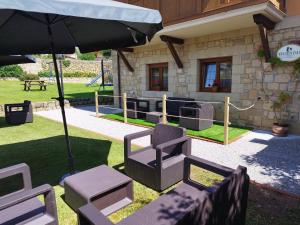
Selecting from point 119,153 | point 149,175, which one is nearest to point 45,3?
point 149,175

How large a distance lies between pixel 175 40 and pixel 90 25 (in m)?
4.98

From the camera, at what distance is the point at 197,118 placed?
6629 mm

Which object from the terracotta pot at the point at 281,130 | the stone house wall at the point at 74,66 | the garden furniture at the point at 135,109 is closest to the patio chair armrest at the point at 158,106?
the garden furniture at the point at 135,109

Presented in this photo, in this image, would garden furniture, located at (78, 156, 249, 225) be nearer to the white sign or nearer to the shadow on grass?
the shadow on grass

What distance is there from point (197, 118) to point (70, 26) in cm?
429

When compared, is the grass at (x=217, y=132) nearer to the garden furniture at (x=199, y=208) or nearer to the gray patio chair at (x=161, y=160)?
the gray patio chair at (x=161, y=160)

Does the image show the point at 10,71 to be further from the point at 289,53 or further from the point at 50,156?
the point at 289,53

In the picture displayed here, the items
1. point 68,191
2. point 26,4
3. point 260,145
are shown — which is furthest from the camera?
point 260,145

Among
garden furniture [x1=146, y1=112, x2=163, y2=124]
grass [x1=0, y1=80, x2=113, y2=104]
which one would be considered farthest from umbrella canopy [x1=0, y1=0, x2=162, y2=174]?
grass [x1=0, y1=80, x2=113, y2=104]

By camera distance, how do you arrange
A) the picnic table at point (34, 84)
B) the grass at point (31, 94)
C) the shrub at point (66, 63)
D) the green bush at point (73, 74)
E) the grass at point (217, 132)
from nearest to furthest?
the grass at point (217, 132), the grass at point (31, 94), the picnic table at point (34, 84), the green bush at point (73, 74), the shrub at point (66, 63)

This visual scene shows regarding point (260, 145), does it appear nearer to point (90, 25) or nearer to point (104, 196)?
point (104, 196)

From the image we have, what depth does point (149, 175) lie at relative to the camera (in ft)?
10.7

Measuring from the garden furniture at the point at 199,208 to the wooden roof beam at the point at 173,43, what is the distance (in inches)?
251

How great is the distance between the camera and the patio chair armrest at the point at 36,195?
76.5 inches
